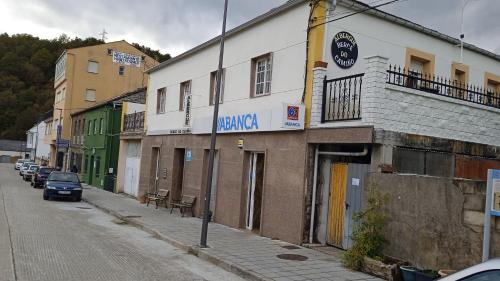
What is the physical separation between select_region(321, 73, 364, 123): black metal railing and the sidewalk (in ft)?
10.7

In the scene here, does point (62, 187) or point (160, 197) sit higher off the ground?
point (160, 197)

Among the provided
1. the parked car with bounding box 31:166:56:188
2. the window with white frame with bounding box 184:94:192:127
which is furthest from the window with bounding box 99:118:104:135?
the window with white frame with bounding box 184:94:192:127

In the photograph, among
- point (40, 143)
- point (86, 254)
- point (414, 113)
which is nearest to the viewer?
point (86, 254)

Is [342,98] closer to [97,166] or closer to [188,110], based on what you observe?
[188,110]

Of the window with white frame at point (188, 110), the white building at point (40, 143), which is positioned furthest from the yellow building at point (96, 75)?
the window with white frame at point (188, 110)

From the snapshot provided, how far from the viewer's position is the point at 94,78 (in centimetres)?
4912

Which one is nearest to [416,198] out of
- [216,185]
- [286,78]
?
[286,78]

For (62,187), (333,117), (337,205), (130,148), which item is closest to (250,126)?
(333,117)

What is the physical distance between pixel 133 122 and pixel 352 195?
19387 millimetres

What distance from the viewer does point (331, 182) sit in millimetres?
11539

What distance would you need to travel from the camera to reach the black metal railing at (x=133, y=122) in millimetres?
26141

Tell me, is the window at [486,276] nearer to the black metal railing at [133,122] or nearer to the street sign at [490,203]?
the street sign at [490,203]

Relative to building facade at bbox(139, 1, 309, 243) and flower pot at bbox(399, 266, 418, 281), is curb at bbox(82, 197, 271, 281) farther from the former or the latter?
building facade at bbox(139, 1, 309, 243)

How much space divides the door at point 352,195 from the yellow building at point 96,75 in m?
41.2
